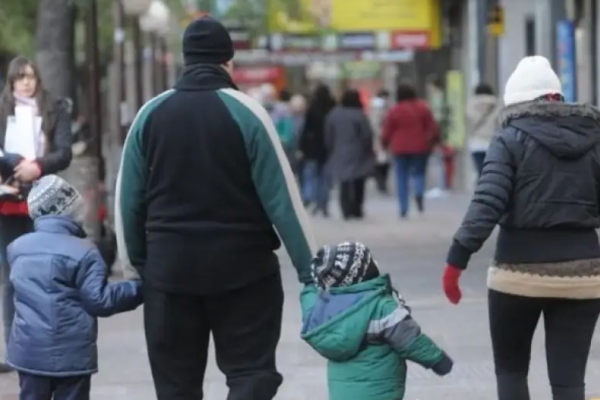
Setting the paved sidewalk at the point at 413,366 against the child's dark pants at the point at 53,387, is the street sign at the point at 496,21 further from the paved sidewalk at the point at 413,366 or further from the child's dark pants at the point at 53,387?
the child's dark pants at the point at 53,387

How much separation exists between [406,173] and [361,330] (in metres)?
14.8

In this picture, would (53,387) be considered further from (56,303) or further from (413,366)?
(413,366)

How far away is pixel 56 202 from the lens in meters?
6.58

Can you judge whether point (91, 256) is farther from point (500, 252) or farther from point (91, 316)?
point (500, 252)

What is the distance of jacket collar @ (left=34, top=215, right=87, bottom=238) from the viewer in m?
6.52

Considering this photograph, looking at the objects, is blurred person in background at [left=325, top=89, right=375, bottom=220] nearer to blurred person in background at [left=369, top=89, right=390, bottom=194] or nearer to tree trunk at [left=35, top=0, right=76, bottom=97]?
tree trunk at [left=35, top=0, right=76, bottom=97]

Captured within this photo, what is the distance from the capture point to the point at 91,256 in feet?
21.0

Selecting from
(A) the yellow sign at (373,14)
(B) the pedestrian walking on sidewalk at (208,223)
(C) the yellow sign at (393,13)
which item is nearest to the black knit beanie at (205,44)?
(B) the pedestrian walking on sidewalk at (208,223)

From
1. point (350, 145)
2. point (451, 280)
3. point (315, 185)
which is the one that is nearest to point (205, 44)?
point (451, 280)

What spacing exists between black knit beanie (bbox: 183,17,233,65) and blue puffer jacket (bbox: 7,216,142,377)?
93 cm

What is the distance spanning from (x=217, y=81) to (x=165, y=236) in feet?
1.93

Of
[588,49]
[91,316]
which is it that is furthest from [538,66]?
[588,49]

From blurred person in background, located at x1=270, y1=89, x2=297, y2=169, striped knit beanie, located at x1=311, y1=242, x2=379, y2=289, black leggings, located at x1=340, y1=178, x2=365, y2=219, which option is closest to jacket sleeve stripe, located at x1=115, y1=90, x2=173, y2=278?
striped knit beanie, located at x1=311, y1=242, x2=379, y2=289

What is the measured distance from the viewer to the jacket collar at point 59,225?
257 inches
